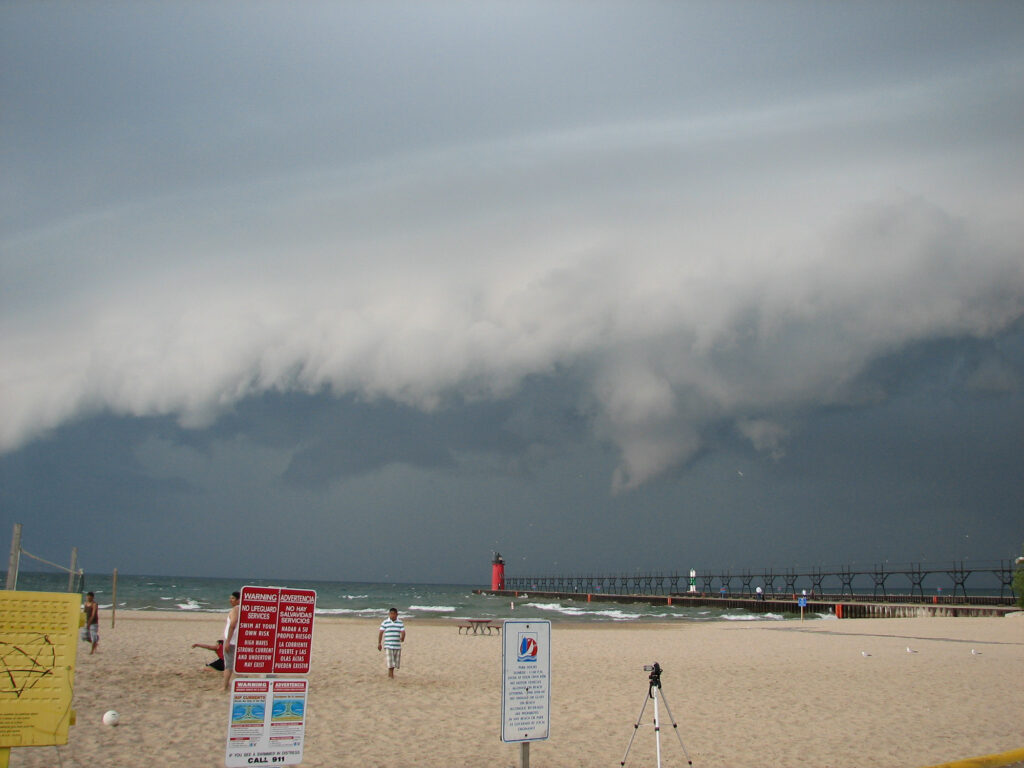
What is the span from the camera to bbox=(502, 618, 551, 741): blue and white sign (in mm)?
6180

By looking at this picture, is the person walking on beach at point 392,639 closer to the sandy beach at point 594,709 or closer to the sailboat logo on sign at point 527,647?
the sandy beach at point 594,709

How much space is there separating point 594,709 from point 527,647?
608cm

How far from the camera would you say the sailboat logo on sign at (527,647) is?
6291 mm

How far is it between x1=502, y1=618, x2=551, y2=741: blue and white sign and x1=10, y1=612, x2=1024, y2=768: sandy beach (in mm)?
2497

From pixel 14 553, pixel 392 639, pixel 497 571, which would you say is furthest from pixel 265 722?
pixel 497 571

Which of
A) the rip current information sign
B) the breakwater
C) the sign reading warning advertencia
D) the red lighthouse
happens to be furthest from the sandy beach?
the red lighthouse

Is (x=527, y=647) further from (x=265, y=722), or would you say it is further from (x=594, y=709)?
(x=594, y=709)

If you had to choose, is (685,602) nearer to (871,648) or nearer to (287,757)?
(871,648)

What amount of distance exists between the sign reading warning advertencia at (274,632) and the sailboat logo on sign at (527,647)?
66.6 inches

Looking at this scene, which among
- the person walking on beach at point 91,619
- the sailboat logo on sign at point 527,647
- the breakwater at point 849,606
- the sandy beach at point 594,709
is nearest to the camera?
the sailboat logo on sign at point 527,647

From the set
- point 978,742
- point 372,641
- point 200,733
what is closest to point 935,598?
point 372,641

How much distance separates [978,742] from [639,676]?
7312 millimetres

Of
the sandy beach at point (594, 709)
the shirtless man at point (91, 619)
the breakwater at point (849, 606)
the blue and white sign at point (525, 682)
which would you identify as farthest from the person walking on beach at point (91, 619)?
the breakwater at point (849, 606)

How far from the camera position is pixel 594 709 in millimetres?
11688
